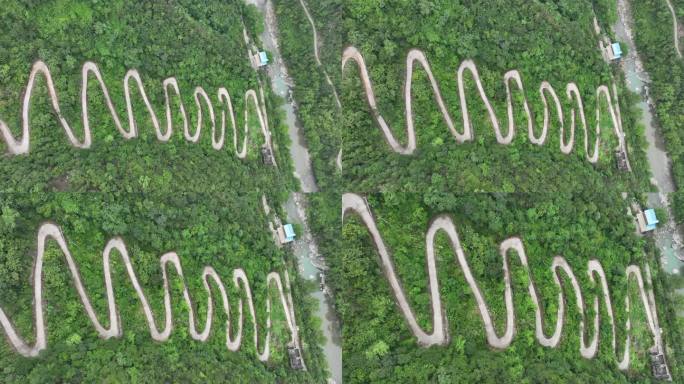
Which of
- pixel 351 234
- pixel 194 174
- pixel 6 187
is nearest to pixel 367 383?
pixel 351 234

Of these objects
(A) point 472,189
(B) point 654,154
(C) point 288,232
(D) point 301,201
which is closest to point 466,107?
(A) point 472,189

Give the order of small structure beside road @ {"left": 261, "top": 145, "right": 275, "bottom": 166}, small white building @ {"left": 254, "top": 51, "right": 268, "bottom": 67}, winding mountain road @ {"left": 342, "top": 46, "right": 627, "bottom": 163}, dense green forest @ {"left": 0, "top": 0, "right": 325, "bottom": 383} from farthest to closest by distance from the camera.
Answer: small white building @ {"left": 254, "top": 51, "right": 268, "bottom": 67}
small structure beside road @ {"left": 261, "top": 145, "right": 275, "bottom": 166}
winding mountain road @ {"left": 342, "top": 46, "right": 627, "bottom": 163}
dense green forest @ {"left": 0, "top": 0, "right": 325, "bottom": 383}

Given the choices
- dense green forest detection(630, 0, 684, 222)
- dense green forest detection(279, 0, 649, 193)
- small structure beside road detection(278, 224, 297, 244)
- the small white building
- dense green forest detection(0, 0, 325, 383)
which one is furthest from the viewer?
the small white building

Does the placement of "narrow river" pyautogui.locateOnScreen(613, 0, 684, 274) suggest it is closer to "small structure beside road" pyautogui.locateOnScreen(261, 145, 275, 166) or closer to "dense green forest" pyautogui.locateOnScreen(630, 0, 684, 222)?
"dense green forest" pyautogui.locateOnScreen(630, 0, 684, 222)

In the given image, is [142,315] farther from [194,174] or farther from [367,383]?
[367,383]

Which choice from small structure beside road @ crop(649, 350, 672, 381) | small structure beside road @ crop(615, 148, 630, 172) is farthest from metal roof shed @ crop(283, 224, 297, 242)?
small structure beside road @ crop(649, 350, 672, 381)

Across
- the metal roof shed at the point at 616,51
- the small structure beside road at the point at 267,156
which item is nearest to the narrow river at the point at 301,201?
the small structure beside road at the point at 267,156
